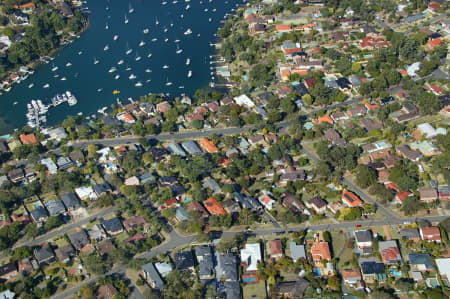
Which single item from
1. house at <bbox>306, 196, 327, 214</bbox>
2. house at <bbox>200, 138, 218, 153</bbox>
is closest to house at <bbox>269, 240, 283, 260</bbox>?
house at <bbox>306, 196, 327, 214</bbox>

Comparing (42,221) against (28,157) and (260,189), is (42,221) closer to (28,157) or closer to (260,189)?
(28,157)

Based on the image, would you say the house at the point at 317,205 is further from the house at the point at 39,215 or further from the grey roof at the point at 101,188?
the house at the point at 39,215

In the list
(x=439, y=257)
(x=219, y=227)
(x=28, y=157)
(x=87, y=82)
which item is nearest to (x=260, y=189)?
(x=219, y=227)

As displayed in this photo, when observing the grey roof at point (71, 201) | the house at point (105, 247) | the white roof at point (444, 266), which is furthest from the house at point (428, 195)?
the grey roof at point (71, 201)

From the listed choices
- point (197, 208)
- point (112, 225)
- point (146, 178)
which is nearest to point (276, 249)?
point (197, 208)

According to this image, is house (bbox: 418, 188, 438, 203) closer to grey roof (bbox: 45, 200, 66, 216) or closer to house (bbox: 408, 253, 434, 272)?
house (bbox: 408, 253, 434, 272)

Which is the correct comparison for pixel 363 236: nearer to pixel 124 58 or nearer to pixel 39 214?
pixel 39 214
